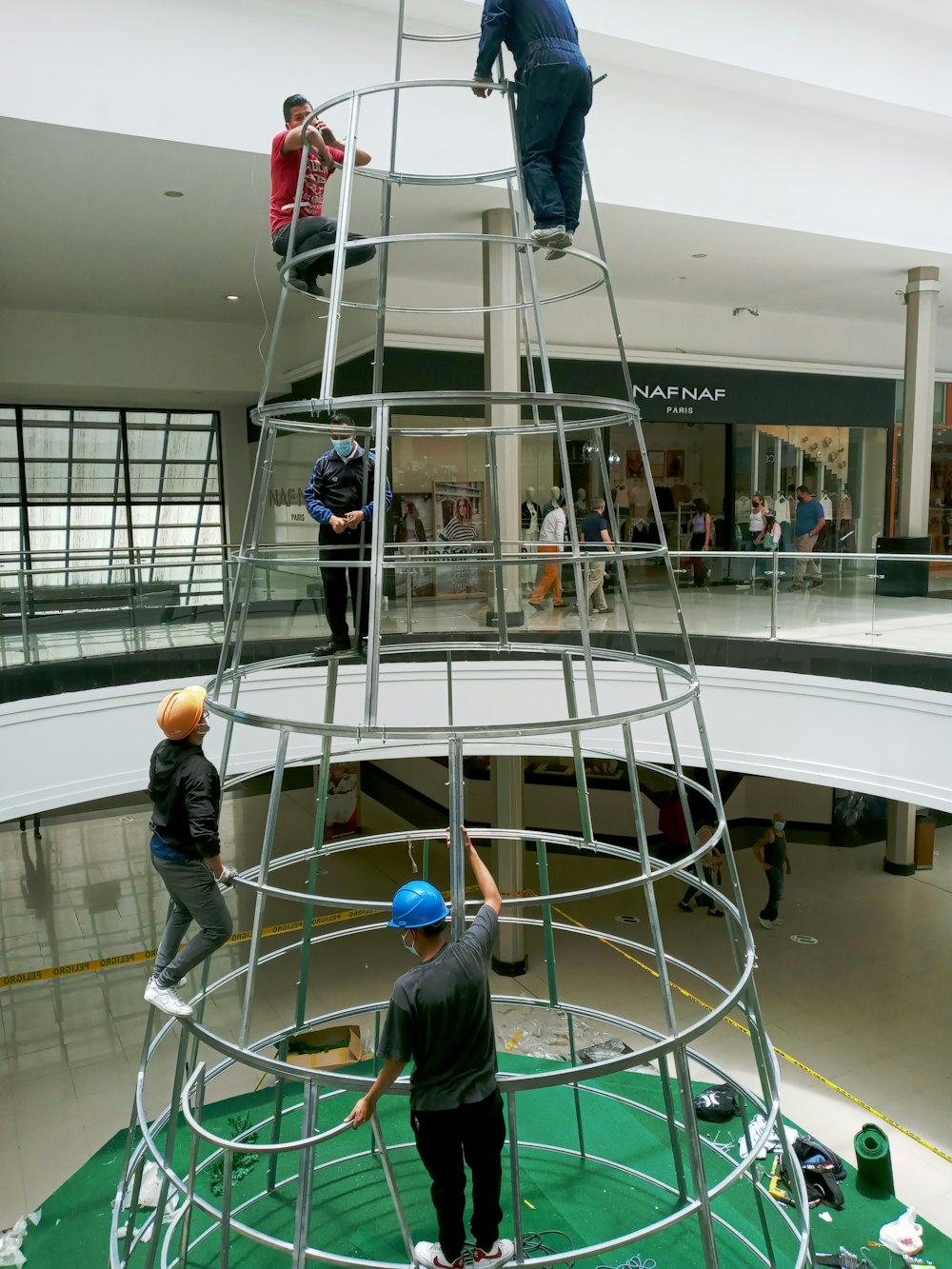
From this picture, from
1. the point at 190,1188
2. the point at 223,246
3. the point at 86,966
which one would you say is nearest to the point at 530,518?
the point at 223,246

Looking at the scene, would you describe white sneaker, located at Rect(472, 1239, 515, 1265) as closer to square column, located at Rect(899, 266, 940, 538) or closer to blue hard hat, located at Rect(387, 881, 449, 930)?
blue hard hat, located at Rect(387, 881, 449, 930)

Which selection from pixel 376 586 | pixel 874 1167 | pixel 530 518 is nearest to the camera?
pixel 376 586

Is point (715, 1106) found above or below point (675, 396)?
below

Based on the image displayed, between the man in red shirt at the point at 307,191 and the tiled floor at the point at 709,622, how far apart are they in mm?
4196

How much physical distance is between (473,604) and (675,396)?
21.2 ft

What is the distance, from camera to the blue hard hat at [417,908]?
2607mm

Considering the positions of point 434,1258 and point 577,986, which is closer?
point 434,1258

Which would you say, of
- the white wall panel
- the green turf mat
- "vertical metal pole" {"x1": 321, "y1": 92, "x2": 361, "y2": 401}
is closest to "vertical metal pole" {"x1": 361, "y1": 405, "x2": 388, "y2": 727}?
"vertical metal pole" {"x1": 321, "y1": 92, "x2": 361, "y2": 401}

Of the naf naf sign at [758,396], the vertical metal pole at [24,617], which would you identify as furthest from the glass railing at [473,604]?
the naf naf sign at [758,396]

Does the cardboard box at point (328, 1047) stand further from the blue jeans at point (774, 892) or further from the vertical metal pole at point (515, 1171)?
the blue jeans at point (774, 892)

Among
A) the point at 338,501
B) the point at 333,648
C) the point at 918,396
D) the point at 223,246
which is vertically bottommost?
the point at 333,648

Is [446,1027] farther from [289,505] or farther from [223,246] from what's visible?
[289,505]

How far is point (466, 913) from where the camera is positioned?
7.31 m

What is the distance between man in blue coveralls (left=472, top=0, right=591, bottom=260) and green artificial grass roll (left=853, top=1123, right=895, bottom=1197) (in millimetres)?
6243
